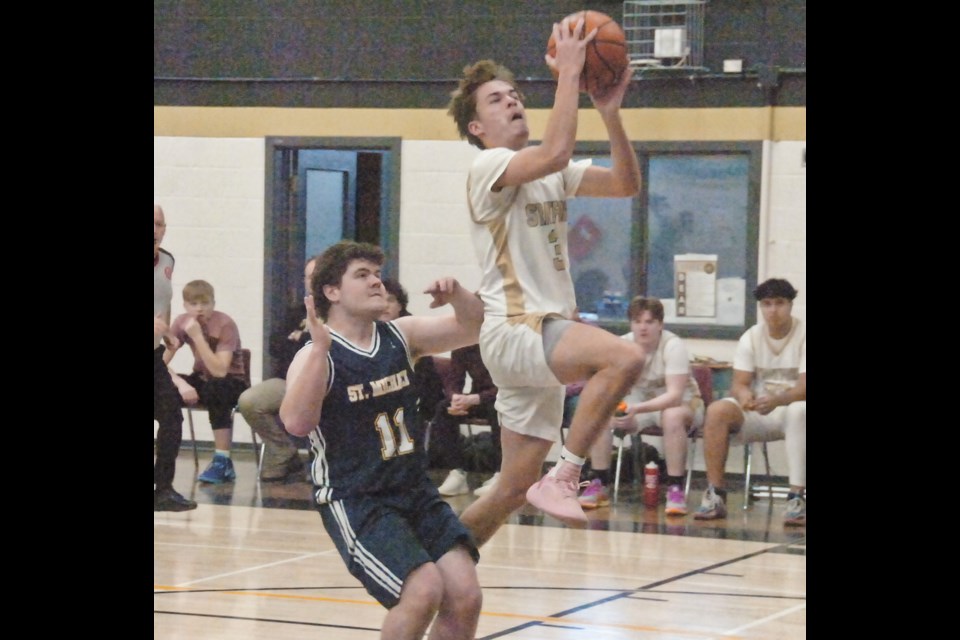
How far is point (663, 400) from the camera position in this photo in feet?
26.0

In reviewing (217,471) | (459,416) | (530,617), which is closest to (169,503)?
(217,471)

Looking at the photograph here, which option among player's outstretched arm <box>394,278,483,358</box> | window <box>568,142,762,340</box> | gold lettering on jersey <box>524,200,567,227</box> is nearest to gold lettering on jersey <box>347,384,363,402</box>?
player's outstretched arm <box>394,278,483,358</box>

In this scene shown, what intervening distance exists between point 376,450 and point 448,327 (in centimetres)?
47

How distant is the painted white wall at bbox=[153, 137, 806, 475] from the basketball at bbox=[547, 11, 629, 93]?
5094 millimetres

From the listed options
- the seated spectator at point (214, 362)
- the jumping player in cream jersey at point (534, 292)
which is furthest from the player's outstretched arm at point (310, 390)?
the seated spectator at point (214, 362)

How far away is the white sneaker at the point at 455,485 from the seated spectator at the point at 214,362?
1479mm

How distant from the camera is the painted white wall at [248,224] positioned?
31.1ft

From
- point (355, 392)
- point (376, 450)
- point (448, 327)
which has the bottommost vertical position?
point (376, 450)

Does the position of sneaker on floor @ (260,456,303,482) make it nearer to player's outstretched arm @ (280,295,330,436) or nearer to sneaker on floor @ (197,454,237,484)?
sneaker on floor @ (197,454,237,484)

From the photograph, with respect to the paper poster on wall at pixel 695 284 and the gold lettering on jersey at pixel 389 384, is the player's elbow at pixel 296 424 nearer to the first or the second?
the gold lettering on jersey at pixel 389 384

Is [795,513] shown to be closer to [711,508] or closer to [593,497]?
[711,508]

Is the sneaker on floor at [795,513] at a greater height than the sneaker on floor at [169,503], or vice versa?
the sneaker on floor at [169,503]
